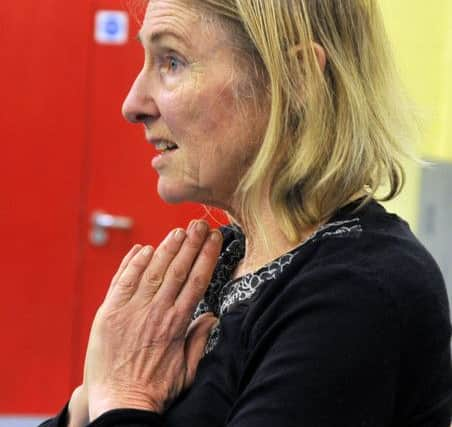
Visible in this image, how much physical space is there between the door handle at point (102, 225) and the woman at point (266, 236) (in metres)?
2.56

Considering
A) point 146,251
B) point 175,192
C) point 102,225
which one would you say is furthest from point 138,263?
point 102,225

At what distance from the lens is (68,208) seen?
4172 millimetres

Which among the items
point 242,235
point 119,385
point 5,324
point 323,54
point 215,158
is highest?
point 323,54

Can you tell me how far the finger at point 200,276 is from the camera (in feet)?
5.04

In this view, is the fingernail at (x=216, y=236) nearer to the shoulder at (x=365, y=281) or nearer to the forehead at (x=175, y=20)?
the shoulder at (x=365, y=281)

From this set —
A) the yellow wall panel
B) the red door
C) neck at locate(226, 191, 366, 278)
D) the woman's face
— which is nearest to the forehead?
the woman's face

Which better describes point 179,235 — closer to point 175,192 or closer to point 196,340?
point 175,192

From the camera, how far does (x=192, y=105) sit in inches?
58.9

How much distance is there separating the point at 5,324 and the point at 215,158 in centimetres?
290

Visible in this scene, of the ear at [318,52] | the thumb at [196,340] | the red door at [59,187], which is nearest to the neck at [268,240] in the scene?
the thumb at [196,340]

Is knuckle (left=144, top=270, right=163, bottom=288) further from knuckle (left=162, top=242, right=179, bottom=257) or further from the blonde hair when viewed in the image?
the blonde hair

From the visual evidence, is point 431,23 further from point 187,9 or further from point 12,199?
point 187,9

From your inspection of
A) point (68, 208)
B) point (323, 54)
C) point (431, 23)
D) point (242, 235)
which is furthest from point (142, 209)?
point (323, 54)

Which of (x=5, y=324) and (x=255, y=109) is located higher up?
(x=255, y=109)
